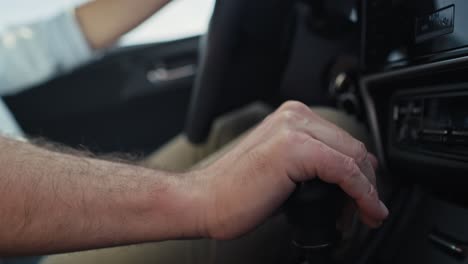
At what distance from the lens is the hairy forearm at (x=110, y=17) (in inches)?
43.0

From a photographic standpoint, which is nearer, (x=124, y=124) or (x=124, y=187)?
(x=124, y=187)

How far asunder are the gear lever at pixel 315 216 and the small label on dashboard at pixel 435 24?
0.71 ft

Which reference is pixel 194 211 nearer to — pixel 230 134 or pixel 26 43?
pixel 230 134

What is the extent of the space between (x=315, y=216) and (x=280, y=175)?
6 cm

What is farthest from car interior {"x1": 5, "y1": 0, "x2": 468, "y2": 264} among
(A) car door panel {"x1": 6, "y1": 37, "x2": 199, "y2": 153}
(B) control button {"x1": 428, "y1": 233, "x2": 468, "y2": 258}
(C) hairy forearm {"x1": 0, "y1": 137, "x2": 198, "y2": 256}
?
(A) car door panel {"x1": 6, "y1": 37, "x2": 199, "y2": 153}

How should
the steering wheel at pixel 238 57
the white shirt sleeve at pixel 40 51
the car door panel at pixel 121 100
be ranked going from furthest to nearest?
the car door panel at pixel 121 100, the white shirt sleeve at pixel 40 51, the steering wheel at pixel 238 57

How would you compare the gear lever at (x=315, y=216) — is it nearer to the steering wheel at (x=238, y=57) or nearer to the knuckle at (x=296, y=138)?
the knuckle at (x=296, y=138)

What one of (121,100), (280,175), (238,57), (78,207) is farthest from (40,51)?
(280,175)

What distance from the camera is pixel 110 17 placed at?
4.05 feet

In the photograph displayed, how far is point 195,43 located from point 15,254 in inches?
47.9

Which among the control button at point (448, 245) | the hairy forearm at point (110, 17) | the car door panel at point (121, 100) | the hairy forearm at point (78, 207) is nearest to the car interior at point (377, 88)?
the control button at point (448, 245)

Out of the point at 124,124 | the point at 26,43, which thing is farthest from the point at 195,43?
the point at 26,43

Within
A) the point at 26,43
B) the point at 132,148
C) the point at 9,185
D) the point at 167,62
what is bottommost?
the point at 132,148

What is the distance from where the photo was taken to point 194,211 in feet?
1.41
